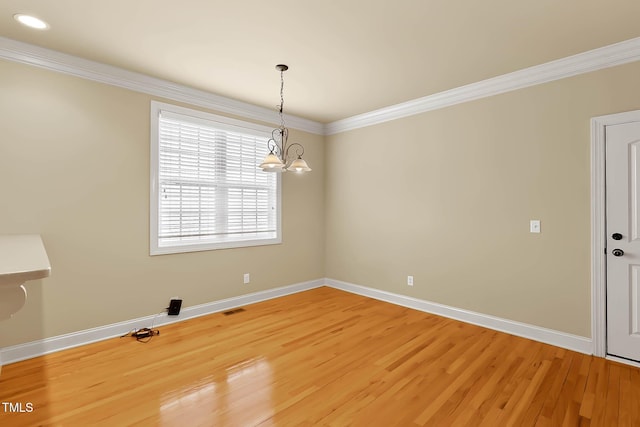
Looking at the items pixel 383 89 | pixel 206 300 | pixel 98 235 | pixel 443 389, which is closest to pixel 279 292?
pixel 206 300

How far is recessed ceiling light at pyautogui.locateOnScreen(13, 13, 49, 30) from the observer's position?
91.0 inches

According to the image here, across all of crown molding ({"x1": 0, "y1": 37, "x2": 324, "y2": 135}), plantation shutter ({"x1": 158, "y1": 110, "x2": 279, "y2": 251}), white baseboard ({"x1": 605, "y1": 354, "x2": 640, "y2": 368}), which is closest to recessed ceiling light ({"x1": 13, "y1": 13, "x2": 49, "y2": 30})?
crown molding ({"x1": 0, "y1": 37, "x2": 324, "y2": 135})

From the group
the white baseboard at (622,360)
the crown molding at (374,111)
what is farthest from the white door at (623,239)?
the crown molding at (374,111)

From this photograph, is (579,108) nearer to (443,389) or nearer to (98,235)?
(443,389)

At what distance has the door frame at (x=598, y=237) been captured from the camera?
280 cm

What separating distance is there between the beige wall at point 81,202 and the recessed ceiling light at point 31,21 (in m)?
0.51

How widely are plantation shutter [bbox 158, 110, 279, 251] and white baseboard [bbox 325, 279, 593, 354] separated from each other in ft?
6.29

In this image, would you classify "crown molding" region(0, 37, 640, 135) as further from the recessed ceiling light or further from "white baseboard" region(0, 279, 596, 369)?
"white baseboard" region(0, 279, 596, 369)

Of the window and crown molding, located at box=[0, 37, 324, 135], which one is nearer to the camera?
crown molding, located at box=[0, 37, 324, 135]

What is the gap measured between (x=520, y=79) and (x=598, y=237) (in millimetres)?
1744

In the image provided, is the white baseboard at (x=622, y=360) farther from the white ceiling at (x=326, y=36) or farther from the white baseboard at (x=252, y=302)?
the white ceiling at (x=326, y=36)

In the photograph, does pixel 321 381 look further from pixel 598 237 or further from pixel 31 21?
pixel 31 21

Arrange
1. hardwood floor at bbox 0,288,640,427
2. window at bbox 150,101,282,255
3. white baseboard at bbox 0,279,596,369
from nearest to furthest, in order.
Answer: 1. hardwood floor at bbox 0,288,640,427
2. white baseboard at bbox 0,279,596,369
3. window at bbox 150,101,282,255

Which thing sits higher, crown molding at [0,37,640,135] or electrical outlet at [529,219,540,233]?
crown molding at [0,37,640,135]
